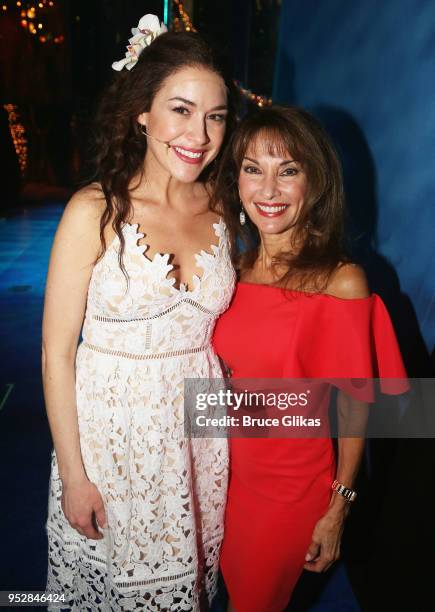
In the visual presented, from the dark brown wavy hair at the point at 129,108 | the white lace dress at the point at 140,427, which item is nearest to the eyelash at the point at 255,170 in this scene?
the dark brown wavy hair at the point at 129,108

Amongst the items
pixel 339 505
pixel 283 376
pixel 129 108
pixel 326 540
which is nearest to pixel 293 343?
pixel 283 376

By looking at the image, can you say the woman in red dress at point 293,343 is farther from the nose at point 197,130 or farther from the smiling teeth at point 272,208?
the nose at point 197,130

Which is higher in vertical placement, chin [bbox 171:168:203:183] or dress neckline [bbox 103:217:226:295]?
chin [bbox 171:168:203:183]

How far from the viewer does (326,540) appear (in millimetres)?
1605

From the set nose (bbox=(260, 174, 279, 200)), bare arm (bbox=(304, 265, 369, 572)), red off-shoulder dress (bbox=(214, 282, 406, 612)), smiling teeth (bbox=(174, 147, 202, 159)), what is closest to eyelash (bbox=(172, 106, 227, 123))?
smiling teeth (bbox=(174, 147, 202, 159))

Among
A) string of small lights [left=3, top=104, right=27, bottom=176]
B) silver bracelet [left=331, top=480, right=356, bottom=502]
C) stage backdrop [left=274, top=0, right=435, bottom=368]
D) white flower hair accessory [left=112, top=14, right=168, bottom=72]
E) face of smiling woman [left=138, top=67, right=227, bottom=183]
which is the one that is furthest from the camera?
string of small lights [left=3, top=104, right=27, bottom=176]

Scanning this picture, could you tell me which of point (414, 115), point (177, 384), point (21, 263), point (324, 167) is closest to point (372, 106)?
point (414, 115)

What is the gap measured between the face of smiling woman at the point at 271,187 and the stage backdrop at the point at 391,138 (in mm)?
535

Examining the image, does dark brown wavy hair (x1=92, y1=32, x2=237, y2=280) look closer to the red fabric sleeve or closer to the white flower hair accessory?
the white flower hair accessory

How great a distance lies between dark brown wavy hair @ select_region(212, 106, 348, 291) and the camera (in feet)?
5.08

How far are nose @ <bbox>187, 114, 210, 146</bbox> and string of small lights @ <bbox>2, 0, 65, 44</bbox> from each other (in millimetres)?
9997

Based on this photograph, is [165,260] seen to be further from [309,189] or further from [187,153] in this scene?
[309,189]

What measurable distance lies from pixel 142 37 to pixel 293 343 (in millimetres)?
1119

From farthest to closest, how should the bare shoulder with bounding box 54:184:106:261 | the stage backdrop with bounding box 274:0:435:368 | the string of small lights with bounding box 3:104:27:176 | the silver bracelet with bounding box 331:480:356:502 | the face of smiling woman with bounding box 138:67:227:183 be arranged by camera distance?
the string of small lights with bounding box 3:104:27:176 < the stage backdrop with bounding box 274:0:435:368 < the silver bracelet with bounding box 331:480:356:502 < the face of smiling woman with bounding box 138:67:227:183 < the bare shoulder with bounding box 54:184:106:261
